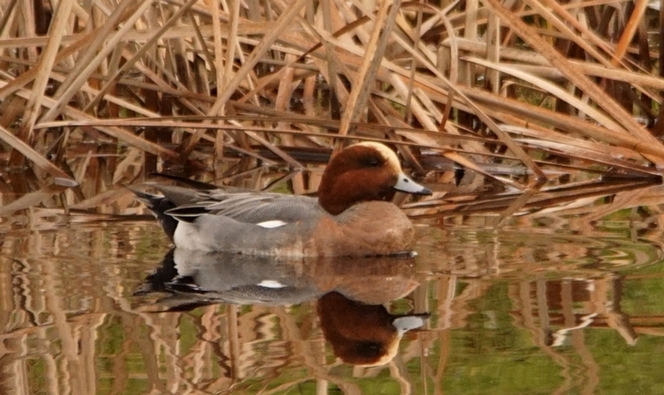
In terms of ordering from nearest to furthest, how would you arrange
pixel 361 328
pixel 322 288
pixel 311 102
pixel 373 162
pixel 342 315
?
pixel 361 328, pixel 342 315, pixel 322 288, pixel 373 162, pixel 311 102

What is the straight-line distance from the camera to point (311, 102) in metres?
8.80

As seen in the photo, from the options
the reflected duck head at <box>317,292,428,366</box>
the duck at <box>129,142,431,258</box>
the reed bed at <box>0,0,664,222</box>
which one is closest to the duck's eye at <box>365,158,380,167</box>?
the duck at <box>129,142,431,258</box>

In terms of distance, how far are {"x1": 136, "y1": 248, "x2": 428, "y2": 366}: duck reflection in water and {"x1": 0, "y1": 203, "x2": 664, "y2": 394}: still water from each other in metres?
0.01

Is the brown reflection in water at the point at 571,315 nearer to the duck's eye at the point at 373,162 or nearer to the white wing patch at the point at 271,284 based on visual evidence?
the white wing patch at the point at 271,284

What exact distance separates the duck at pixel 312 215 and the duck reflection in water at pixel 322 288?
6cm

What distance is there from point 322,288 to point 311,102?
3745 mm

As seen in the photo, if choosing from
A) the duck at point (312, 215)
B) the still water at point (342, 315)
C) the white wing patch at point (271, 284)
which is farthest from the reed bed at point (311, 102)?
the white wing patch at point (271, 284)

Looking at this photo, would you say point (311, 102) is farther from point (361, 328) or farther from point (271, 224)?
point (361, 328)

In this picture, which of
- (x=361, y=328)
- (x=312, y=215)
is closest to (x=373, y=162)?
(x=312, y=215)

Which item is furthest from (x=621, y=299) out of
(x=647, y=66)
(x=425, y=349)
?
(x=647, y=66)

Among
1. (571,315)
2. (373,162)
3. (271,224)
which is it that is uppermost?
(373,162)

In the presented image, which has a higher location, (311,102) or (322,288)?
(311,102)

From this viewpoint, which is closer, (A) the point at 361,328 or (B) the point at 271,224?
(A) the point at 361,328

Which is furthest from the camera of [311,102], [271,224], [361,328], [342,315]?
[311,102]
